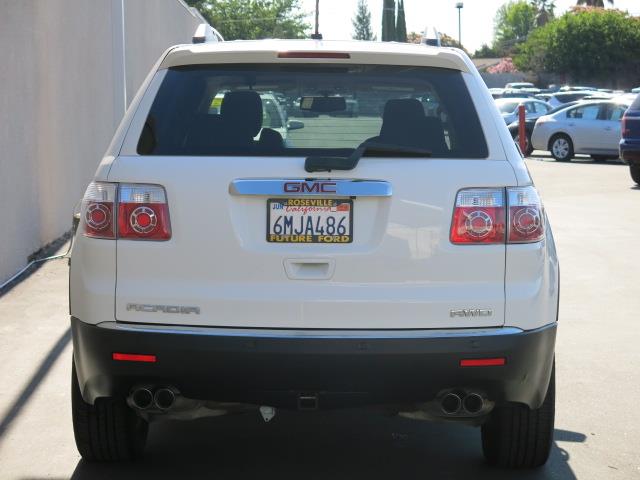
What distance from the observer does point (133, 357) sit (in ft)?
14.5

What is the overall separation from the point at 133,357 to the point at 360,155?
1.08 m

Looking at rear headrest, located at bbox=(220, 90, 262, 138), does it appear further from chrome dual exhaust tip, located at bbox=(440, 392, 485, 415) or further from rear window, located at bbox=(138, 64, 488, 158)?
chrome dual exhaust tip, located at bbox=(440, 392, 485, 415)

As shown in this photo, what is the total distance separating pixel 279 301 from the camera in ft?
14.4

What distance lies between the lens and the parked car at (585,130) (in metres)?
26.5

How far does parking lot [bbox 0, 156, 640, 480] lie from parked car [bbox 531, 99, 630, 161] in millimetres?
18515

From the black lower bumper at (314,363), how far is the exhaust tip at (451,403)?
82 mm

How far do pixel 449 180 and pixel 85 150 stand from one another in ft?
33.4

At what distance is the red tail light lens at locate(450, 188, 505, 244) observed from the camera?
4453mm

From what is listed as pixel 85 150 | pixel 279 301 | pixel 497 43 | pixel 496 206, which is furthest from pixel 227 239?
pixel 497 43

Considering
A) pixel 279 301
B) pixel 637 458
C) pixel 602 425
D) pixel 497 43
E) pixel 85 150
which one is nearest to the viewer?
pixel 279 301

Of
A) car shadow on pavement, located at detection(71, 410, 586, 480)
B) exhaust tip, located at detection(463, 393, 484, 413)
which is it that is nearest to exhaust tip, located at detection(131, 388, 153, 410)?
car shadow on pavement, located at detection(71, 410, 586, 480)

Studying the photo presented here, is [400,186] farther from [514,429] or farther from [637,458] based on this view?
[637,458]

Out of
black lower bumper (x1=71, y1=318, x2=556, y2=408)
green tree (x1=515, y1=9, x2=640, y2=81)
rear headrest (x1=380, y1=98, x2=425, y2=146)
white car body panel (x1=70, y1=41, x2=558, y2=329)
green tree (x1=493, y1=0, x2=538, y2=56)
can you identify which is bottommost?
black lower bumper (x1=71, y1=318, x2=556, y2=408)

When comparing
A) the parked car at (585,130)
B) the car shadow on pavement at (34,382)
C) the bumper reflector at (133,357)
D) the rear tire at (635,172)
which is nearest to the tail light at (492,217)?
the bumper reflector at (133,357)
